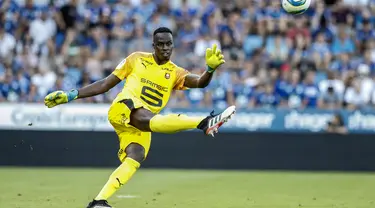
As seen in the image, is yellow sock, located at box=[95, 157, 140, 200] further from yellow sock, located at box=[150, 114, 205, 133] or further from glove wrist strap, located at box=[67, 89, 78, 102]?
glove wrist strap, located at box=[67, 89, 78, 102]

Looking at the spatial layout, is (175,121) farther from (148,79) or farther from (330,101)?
(330,101)

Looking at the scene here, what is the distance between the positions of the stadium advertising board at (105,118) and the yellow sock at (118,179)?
9.65m

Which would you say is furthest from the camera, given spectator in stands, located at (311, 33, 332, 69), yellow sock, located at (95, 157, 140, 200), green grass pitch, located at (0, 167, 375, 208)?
spectator in stands, located at (311, 33, 332, 69)

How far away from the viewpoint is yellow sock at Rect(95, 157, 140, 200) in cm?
995

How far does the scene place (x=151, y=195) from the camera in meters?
13.3

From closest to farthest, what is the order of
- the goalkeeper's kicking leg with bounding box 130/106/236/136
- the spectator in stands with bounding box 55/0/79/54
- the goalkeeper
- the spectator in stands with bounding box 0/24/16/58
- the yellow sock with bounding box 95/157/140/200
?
1. the goalkeeper's kicking leg with bounding box 130/106/236/136
2. the yellow sock with bounding box 95/157/140/200
3. the goalkeeper
4. the spectator in stands with bounding box 0/24/16/58
5. the spectator in stands with bounding box 55/0/79/54

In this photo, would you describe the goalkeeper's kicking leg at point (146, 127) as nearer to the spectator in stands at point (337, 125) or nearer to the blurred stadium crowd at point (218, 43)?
the spectator in stands at point (337, 125)

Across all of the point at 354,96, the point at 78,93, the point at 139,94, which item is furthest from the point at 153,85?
the point at 354,96

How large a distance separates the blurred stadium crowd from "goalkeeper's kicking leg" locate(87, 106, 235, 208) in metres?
10.2

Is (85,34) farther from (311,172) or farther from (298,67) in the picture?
(311,172)

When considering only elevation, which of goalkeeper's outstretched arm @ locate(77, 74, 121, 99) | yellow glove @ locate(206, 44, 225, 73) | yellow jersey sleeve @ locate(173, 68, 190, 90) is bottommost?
goalkeeper's outstretched arm @ locate(77, 74, 121, 99)

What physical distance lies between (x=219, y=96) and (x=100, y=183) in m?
5.89

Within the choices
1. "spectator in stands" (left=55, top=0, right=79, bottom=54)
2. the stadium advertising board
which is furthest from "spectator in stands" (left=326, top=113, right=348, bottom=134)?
"spectator in stands" (left=55, top=0, right=79, bottom=54)

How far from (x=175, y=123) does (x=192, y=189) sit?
5042 millimetres
